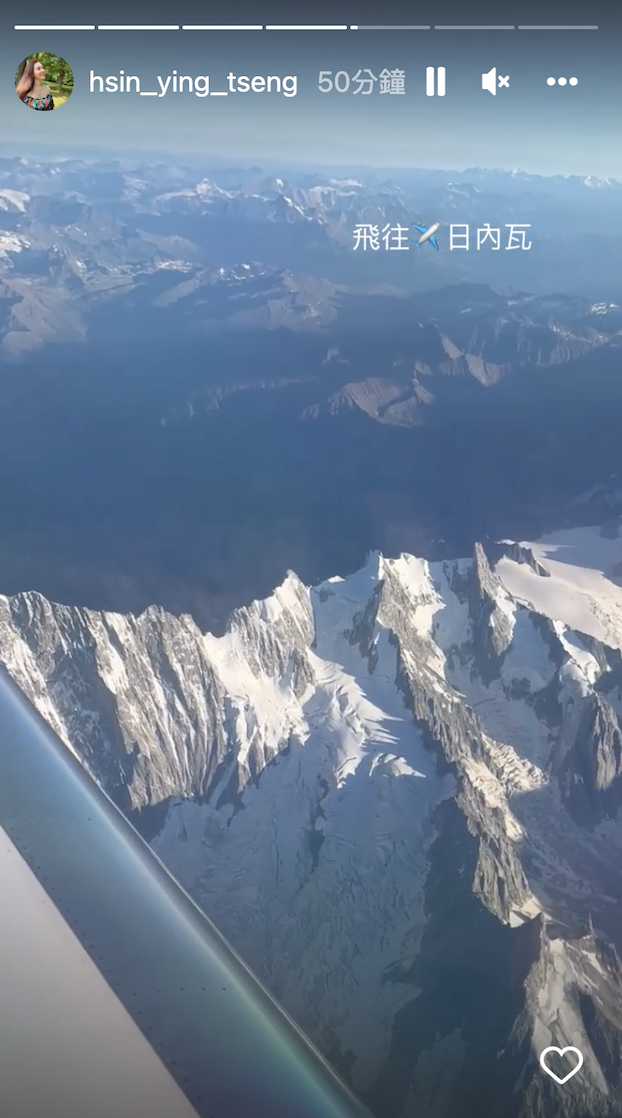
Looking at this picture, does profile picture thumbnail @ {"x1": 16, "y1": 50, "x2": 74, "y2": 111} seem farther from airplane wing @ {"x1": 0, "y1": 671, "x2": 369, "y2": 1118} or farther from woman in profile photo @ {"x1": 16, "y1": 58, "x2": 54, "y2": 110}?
airplane wing @ {"x1": 0, "y1": 671, "x2": 369, "y2": 1118}

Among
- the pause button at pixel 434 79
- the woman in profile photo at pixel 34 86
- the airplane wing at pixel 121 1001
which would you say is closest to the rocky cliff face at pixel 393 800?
the airplane wing at pixel 121 1001

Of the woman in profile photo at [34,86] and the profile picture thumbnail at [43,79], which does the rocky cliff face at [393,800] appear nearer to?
the woman in profile photo at [34,86]

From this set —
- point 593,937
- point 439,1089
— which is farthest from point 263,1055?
point 593,937

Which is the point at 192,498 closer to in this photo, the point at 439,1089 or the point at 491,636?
the point at 491,636

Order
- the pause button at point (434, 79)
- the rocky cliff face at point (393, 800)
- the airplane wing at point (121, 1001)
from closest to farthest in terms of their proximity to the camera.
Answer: the airplane wing at point (121, 1001)
the pause button at point (434, 79)
the rocky cliff face at point (393, 800)

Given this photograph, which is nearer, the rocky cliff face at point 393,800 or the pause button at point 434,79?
the pause button at point 434,79

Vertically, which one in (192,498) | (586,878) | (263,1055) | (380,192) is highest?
(380,192)

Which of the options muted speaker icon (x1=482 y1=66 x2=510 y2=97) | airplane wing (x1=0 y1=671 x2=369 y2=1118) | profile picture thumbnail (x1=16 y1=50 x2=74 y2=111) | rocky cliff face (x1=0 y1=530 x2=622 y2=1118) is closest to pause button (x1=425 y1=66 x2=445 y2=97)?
muted speaker icon (x1=482 y1=66 x2=510 y2=97)
